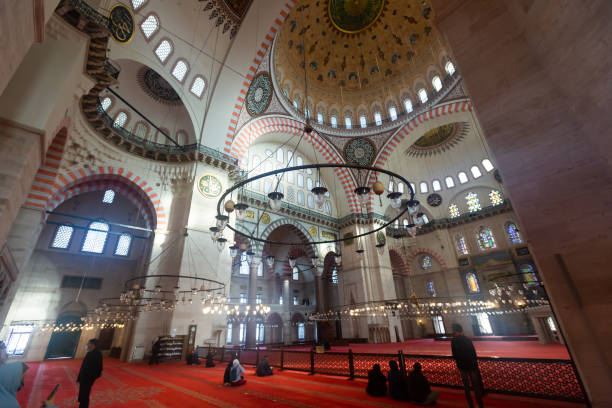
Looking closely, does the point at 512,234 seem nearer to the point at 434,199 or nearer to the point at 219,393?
the point at 434,199

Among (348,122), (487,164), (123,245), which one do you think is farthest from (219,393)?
(487,164)

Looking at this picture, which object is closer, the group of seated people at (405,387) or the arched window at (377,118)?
the group of seated people at (405,387)

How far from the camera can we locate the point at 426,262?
1838 cm

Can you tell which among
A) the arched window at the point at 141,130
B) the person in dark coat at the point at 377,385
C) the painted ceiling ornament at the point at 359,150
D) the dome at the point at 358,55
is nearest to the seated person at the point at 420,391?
the person in dark coat at the point at 377,385

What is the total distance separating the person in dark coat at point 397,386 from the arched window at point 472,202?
52.5ft

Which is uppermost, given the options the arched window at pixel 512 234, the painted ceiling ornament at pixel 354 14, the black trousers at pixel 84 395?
the painted ceiling ornament at pixel 354 14

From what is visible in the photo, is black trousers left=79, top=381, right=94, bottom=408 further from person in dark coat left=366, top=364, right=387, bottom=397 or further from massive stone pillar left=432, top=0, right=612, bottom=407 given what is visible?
massive stone pillar left=432, top=0, right=612, bottom=407

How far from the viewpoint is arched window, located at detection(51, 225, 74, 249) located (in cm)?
1132

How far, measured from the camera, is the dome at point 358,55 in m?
12.9

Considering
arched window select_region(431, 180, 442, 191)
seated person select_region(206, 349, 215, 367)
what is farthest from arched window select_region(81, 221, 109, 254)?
arched window select_region(431, 180, 442, 191)

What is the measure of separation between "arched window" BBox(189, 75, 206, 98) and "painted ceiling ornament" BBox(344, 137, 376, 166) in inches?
312

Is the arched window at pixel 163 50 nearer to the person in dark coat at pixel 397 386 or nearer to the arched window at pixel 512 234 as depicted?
the person in dark coat at pixel 397 386

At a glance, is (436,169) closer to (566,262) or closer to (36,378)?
(566,262)

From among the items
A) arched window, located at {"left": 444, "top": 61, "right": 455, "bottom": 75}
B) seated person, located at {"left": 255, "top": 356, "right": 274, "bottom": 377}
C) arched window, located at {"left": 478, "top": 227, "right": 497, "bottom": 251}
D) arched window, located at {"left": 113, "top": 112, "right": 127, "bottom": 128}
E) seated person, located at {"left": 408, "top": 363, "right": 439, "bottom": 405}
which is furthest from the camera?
arched window, located at {"left": 478, "top": 227, "right": 497, "bottom": 251}
